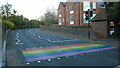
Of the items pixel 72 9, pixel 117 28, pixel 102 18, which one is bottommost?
pixel 117 28

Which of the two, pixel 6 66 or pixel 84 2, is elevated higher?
pixel 84 2

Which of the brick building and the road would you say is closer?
the road

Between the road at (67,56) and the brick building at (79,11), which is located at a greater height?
the brick building at (79,11)

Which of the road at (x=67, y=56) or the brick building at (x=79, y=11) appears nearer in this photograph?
the road at (x=67, y=56)

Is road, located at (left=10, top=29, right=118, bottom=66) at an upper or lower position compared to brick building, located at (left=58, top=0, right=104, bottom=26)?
lower

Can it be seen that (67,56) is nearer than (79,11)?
Yes

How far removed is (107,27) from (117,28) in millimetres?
1650

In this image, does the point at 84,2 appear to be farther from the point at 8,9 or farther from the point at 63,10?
the point at 8,9

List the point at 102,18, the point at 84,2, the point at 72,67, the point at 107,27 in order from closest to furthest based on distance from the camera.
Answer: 1. the point at 72,67
2. the point at 107,27
3. the point at 102,18
4. the point at 84,2

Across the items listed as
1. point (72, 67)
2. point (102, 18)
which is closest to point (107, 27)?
point (102, 18)

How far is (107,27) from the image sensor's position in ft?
52.2

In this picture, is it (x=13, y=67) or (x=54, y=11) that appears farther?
(x=54, y=11)

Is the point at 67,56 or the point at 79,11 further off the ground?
the point at 79,11

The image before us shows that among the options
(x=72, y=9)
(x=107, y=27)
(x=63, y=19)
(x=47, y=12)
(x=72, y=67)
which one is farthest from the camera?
(x=47, y=12)
